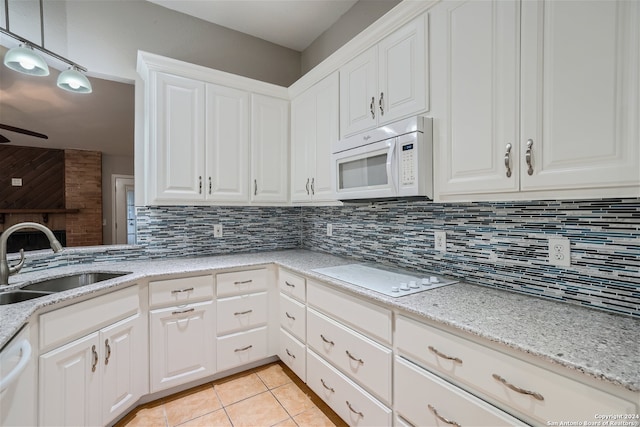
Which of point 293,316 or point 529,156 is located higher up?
point 529,156

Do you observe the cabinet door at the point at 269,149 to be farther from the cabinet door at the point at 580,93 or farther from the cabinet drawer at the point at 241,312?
the cabinet door at the point at 580,93

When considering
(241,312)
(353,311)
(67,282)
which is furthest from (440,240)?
(67,282)

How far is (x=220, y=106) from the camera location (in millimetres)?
2309

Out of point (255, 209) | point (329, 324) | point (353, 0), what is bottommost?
point (329, 324)

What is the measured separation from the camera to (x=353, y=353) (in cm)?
155

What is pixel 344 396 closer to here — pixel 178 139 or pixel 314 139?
pixel 314 139

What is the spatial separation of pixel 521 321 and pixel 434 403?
17.9 inches

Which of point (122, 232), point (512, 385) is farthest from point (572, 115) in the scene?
point (122, 232)

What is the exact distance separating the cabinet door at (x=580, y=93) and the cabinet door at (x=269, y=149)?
1.85 metres

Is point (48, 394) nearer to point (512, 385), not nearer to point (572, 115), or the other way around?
point (512, 385)

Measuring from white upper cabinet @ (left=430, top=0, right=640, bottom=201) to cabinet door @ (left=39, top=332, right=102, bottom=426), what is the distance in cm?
191

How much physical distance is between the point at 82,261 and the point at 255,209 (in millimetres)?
Answer: 1328

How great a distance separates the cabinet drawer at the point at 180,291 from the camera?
6.13ft

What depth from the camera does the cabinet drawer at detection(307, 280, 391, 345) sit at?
1.37m
